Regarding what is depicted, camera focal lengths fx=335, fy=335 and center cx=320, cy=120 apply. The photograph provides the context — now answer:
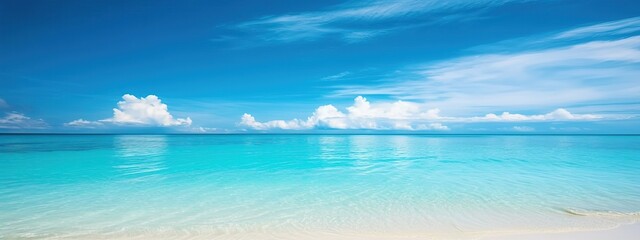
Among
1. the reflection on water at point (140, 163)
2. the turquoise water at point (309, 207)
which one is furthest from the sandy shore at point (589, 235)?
the reflection on water at point (140, 163)

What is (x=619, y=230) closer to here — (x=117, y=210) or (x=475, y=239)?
(x=475, y=239)

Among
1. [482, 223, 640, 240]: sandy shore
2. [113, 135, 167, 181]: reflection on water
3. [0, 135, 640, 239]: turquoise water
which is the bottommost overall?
[482, 223, 640, 240]: sandy shore

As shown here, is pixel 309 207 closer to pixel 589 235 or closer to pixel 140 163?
pixel 589 235

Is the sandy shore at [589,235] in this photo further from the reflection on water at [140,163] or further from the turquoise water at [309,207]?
the reflection on water at [140,163]

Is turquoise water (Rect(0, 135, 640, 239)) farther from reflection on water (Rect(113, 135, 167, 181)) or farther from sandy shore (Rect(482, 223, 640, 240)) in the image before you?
reflection on water (Rect(113, 135, 167, 181))

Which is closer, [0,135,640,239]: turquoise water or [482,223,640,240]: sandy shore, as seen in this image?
[482,223,640,240]: sandy shore

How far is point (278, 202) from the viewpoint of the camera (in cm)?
1048

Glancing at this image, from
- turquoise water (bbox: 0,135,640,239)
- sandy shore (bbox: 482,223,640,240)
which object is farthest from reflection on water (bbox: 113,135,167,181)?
sandy shore (bbox: 482,223,640,240)

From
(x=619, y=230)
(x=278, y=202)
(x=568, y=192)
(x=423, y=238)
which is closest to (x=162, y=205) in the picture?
(x=278, y=202)

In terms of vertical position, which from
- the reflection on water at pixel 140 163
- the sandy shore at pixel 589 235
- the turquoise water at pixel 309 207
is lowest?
the sandy shore at pixel 589 235

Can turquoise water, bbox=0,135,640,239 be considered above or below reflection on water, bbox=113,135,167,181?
below

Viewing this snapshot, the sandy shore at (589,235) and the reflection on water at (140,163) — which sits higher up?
the reflection on water at (140,163)

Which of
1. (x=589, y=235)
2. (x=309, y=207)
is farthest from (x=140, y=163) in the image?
(x=589, y=235)

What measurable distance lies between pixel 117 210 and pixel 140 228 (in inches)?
84.0
